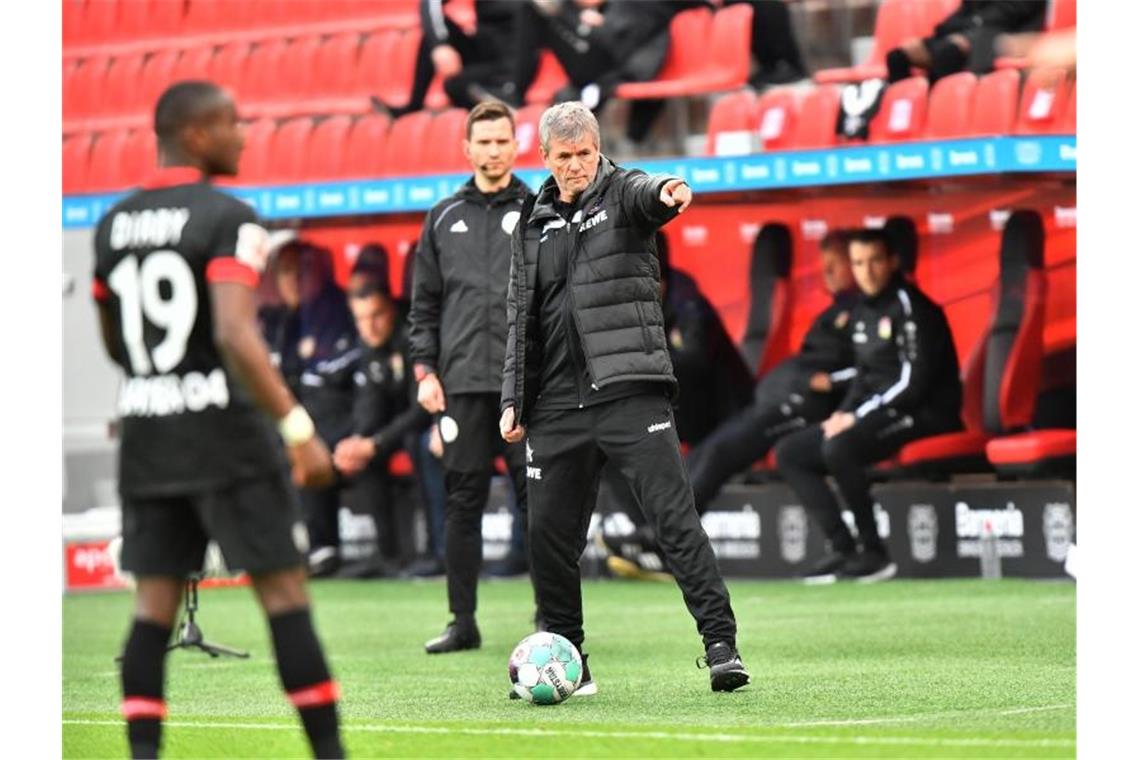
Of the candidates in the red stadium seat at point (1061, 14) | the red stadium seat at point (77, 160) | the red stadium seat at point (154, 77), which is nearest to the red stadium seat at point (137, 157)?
the red stadium seat at point (77, 160)

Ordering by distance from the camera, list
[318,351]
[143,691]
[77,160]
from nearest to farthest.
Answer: [143,691] → [318,351] → [77,160]

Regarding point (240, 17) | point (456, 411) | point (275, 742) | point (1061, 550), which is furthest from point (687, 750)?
point (240, 17)

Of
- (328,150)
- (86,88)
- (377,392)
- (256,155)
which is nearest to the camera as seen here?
(377,392)

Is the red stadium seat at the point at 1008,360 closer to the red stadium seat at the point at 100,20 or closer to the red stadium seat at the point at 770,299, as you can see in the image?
the red stadium seat at the point at 770,299

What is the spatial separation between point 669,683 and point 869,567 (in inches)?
193

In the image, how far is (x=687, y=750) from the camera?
6605 millimetres

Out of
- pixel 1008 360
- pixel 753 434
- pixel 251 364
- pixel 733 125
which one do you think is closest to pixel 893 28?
pixel 733 125

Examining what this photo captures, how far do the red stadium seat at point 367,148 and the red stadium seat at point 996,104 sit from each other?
491cm

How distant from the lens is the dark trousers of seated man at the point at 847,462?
13.2 m

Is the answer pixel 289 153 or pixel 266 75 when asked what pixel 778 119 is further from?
pixel 266 75

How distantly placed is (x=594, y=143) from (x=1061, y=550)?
587 cm

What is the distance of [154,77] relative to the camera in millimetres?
19453

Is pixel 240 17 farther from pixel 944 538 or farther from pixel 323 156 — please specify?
pixel 944 538

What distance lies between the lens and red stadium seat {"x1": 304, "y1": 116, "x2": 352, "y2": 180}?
1669cm
